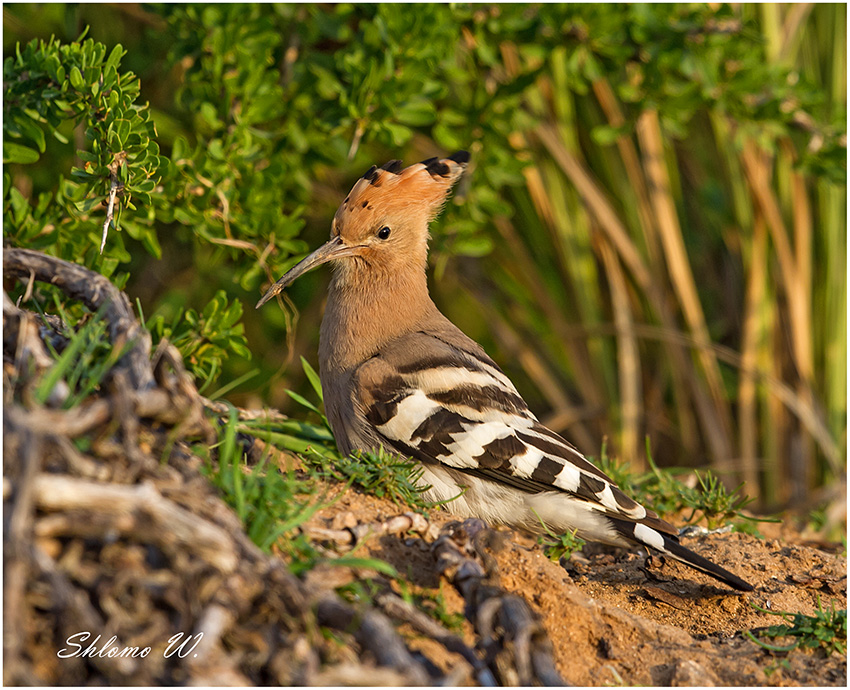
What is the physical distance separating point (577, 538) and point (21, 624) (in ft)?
4.76

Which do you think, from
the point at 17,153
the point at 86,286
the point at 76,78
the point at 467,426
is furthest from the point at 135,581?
the point at 17,153

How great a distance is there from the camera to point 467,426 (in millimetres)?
Answer: 2402

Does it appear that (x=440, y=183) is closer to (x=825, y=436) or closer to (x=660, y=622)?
(x=660, y=622)

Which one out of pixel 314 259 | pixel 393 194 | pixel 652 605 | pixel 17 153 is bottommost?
pixel 652 605

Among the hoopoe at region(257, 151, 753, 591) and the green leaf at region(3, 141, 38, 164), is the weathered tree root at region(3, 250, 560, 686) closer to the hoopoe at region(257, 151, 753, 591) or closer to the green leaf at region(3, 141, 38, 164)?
the hoopoe at region(257, 151, 753, 591)

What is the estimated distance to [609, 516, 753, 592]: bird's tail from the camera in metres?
2.05

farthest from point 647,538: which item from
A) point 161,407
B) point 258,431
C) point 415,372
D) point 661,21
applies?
point 661,21

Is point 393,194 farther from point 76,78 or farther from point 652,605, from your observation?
point 652,605

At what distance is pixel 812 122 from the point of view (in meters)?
3.47

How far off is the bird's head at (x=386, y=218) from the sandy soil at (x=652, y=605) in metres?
1.08

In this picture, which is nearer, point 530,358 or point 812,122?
point 812,122

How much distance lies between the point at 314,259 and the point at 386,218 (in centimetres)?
28

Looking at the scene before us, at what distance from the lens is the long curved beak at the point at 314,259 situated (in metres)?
2.73

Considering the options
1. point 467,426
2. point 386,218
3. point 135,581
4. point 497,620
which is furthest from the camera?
point 386,218
